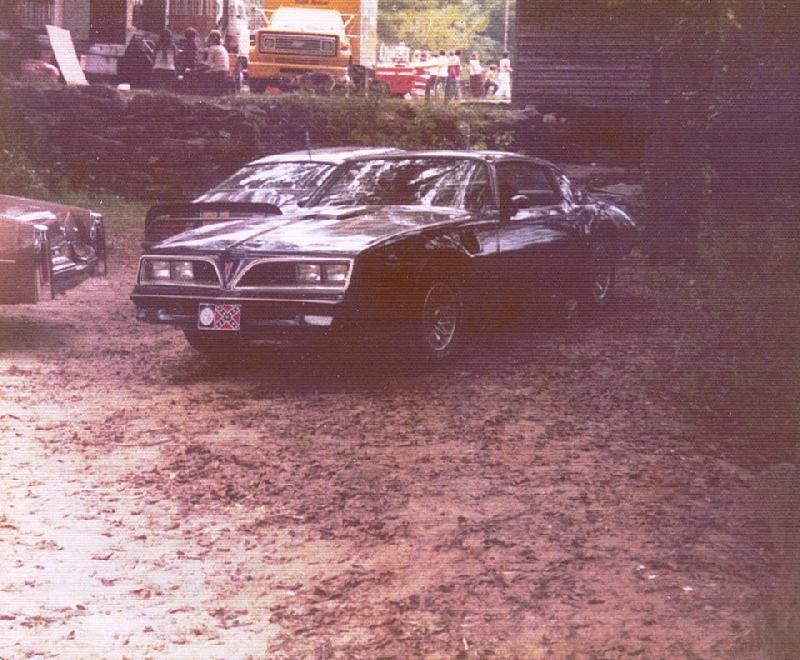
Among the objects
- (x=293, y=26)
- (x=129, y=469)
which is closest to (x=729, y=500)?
(x=129, y=469)

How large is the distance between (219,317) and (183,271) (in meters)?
0.48

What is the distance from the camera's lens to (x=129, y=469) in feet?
18.6

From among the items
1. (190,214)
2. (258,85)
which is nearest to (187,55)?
(258,85)

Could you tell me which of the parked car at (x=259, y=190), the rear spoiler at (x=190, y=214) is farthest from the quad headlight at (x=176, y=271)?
the parked car at (x=259, y=190)

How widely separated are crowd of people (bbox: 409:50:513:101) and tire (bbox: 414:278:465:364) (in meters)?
18.3

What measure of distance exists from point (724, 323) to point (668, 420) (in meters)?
3.17

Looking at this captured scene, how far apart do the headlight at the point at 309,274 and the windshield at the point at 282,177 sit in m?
3.73

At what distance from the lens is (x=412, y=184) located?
838cm

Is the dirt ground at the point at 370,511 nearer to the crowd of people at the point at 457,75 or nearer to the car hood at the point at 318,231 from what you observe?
the car hood at the point at 318,231

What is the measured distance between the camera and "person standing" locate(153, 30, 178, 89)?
850 inches

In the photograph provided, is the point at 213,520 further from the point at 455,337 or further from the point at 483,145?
the point at 483,145

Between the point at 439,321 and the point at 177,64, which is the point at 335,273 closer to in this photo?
the point at 439,321

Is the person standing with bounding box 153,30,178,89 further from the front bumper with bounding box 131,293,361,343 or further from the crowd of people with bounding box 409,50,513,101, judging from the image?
the front bumper with bounding box 131,293,361,343

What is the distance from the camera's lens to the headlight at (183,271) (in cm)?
727
